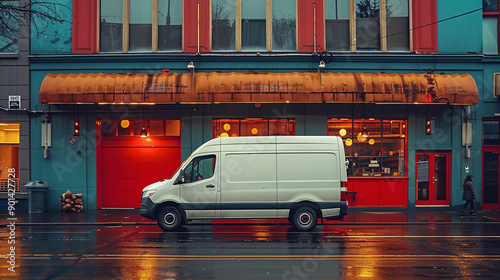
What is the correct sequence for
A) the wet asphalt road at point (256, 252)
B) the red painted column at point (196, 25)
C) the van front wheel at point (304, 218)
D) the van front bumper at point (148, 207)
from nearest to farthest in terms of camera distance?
the wet asphalt road at point (256, 252), the van front wheel at point (304, 218), the van front bumper at point (148, 207), the red painted column at point (196, 25)

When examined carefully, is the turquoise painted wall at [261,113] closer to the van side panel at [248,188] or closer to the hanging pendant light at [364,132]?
the hanging pendant light at [364,132]

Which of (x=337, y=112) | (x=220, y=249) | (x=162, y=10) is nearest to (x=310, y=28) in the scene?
(x=337, y=112)

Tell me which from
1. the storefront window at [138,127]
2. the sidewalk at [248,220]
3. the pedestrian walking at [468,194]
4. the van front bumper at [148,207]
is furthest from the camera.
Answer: the storefront window at [138,127]

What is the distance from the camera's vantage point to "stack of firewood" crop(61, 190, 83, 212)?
1861cm

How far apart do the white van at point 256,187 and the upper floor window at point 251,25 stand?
705cm

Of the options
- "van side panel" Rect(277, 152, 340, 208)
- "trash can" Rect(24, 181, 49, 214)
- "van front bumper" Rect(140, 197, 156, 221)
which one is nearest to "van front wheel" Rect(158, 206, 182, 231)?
"van front bumper" Rect(140, 197, 156, 221)

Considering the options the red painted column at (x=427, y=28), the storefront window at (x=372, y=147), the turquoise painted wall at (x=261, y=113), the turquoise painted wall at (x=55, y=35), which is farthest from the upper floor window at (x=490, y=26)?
the turquoise painted wall at (x=55, y=35)

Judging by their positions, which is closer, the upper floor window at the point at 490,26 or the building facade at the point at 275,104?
the building facade at the point at 275,104

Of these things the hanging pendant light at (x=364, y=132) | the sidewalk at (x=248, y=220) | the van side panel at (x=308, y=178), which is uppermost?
the hanging pendant light at (x=364, y=132)

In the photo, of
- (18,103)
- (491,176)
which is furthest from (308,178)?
(18,103)

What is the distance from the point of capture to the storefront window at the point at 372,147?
19156mm

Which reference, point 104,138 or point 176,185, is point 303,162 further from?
point 104,138

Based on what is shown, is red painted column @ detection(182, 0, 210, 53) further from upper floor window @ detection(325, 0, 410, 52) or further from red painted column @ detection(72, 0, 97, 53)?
upper floor window @ detection(325, 0, 410, 52)

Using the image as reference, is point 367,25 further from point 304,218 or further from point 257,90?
point 304,218
